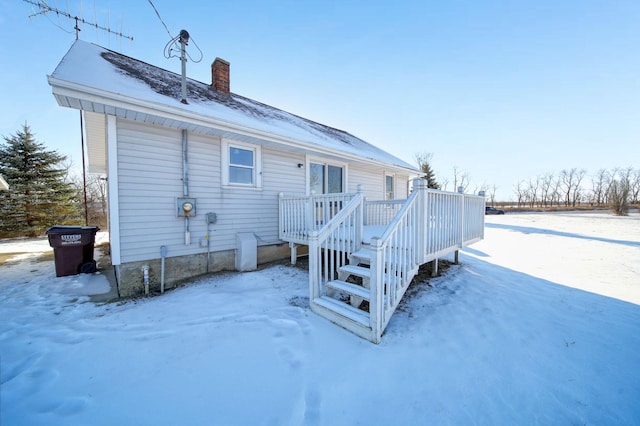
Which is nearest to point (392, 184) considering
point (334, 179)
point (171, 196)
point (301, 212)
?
point (334, 179)

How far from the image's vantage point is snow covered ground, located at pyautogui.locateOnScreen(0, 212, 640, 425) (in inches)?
73.1

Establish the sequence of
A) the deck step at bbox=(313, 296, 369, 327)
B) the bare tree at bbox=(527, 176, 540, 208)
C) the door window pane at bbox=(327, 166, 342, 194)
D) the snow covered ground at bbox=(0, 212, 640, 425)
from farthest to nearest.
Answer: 1. the bare tree at bbox=(527, 176, 540, 208)
2. the door window pane at bbox=(327, 166, 342, 194)
3. the deck step at bbox=(313, 296, 369, 327)
4. the snow covered ground at bbox=(0, 212, 640, 425)

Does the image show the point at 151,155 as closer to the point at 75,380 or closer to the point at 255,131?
the point at 255,131

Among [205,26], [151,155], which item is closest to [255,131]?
[151,155]

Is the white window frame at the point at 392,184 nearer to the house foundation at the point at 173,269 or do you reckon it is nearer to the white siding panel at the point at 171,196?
the white siding panel at the point at 171,196

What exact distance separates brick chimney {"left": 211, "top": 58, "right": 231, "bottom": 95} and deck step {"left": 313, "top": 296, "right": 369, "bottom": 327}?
7594mm

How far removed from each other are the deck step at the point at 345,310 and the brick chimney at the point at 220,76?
24.9ft

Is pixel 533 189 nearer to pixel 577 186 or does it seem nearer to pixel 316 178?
pixel 577 186

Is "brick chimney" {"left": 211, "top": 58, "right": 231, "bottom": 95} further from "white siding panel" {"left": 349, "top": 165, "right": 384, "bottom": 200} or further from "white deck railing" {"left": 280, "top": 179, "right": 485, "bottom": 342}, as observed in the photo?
"white siding panel" {"left": 349, "top": 165, "right": 384, "bottom": 200}

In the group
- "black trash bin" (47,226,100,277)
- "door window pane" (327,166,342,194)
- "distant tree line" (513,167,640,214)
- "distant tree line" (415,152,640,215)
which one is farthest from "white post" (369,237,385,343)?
"distant tree line" (513,167,640,214)

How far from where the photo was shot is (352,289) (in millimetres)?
3230

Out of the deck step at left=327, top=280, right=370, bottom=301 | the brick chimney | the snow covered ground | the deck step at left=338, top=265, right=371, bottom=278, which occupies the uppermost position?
the brick chimney

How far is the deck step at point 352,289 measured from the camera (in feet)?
9.96

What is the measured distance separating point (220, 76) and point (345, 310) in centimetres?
827
